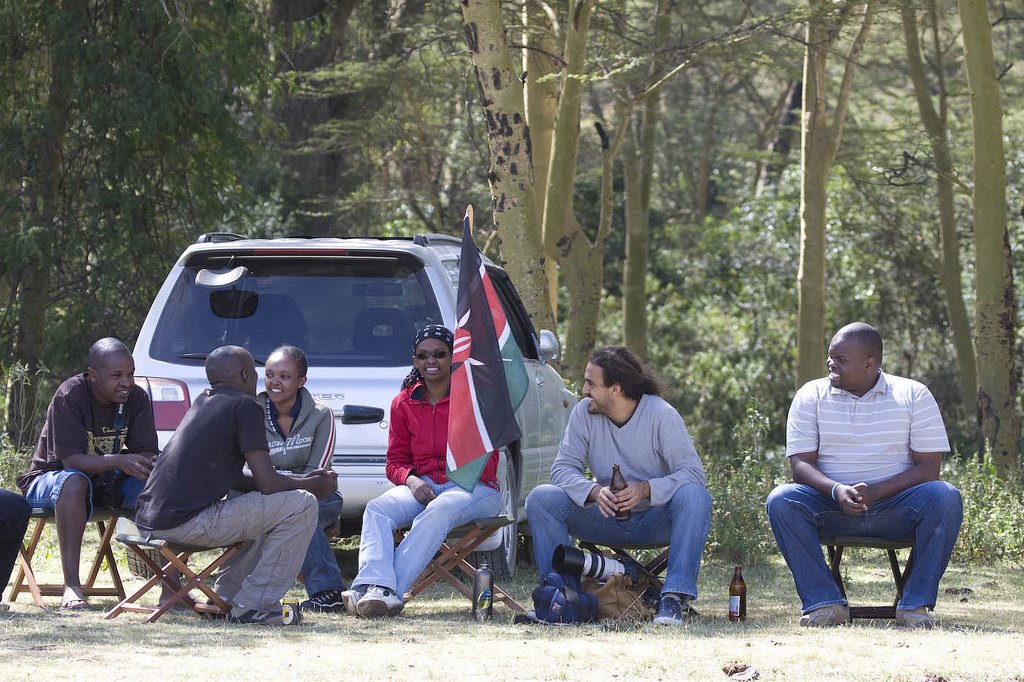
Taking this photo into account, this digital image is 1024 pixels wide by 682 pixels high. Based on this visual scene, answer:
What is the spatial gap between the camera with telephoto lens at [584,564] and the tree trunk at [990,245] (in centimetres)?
633

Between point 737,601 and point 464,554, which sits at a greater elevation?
point 464,554

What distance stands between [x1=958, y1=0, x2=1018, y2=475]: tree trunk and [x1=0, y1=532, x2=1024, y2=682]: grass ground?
5.26 m

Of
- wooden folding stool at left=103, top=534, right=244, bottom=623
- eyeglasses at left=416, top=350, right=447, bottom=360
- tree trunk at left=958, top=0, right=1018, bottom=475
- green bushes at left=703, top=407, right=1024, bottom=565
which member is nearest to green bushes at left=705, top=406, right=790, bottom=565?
green bushes at left=703, top=407, right=1024, bottom=565

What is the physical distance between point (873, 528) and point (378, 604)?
2.22 m

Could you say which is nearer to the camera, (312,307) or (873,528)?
(873,528)

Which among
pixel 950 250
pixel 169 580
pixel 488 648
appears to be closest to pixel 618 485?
pixel 488 648

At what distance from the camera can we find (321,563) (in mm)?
7004

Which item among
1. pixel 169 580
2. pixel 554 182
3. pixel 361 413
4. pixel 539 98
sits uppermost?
pixel 539 98

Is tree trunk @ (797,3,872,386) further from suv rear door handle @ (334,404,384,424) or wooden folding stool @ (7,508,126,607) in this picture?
wooden folding stool @ (7,508,126,607)

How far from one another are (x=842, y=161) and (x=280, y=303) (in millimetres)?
13148

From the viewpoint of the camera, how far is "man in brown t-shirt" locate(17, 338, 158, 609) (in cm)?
686

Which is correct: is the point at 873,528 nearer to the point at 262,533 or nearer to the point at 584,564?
the point at 584,564

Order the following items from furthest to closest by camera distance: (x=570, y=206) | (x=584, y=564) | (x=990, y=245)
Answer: (x=570, y=206), (x=990, y=245), (x=584, y=564)

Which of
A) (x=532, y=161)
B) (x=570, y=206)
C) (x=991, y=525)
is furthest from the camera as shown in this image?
(x=570, y=206)
